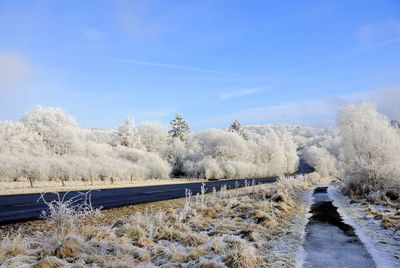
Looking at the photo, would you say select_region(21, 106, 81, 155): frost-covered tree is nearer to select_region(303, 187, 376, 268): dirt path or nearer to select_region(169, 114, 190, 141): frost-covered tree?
select_region(169, 114, 190, 141): frost-covered tree

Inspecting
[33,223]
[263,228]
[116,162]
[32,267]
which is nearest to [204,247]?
[263,228]

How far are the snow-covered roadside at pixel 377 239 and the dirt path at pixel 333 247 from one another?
0.58ft

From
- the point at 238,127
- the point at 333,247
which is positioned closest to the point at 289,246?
the point at 333,247

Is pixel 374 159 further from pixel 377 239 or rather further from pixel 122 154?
pixel 122 154

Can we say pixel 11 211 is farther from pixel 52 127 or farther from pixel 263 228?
pixel 52 127

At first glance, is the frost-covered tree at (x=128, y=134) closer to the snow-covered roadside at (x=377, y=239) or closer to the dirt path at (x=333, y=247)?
the snow-covered roadside at (x=377, y=239)

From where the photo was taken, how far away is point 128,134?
188ft

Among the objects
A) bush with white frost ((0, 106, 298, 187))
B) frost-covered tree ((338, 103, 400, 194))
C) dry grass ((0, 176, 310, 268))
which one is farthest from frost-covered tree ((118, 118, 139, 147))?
dry grass ((0, 176, 310, 268))

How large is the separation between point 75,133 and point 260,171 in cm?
3872

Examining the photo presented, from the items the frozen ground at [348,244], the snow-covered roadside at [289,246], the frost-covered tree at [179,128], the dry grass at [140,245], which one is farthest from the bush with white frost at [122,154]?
the frozen ground at [348,244]

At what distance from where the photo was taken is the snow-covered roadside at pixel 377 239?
5938mm

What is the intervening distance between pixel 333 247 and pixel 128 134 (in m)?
54.0

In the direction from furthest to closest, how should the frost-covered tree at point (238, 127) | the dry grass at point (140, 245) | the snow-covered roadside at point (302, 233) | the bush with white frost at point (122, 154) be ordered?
the frost-covered tree at point (238, 127)
the bush with white frost at point (122, 154)
the snow-covered roadside at point (302, 233)
the dry grass at point (140, 245)

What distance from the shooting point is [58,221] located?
6.88 metres
